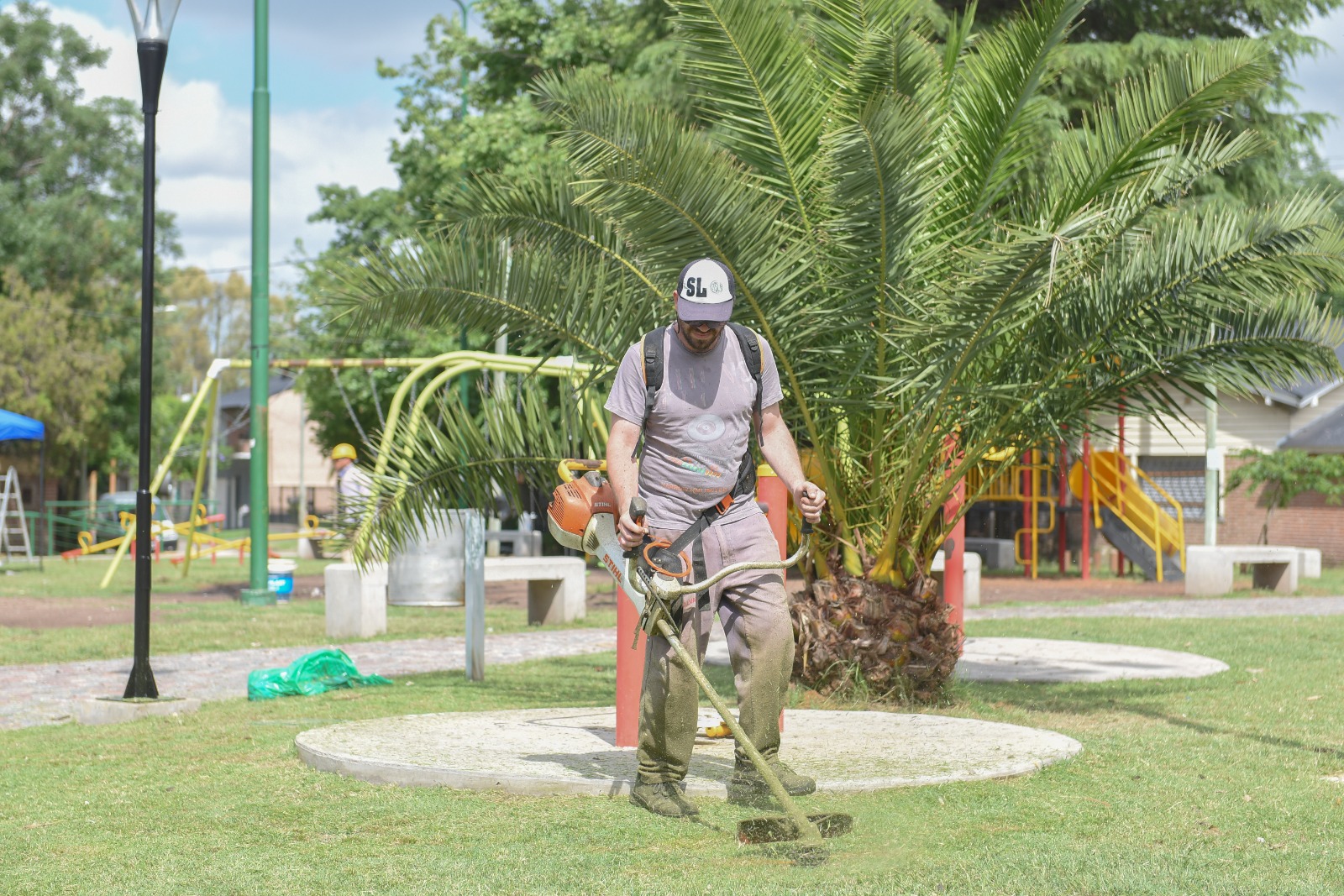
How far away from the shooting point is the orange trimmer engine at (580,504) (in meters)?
5.51

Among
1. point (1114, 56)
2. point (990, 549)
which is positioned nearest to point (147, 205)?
point (1114, 56)

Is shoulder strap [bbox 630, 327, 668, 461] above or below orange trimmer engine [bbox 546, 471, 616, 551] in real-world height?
above

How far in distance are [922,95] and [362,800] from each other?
4620 millimetres

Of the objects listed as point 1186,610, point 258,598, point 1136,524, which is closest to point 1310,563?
point 1136,524

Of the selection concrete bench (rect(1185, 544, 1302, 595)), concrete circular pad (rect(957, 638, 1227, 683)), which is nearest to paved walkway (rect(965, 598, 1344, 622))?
concrete bench (rect(1185, 544, 1302, 595))

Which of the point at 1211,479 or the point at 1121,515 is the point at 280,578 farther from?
the point at 1211,479

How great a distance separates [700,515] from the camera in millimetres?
5457

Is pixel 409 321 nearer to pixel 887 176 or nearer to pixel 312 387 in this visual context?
pixel 887 176

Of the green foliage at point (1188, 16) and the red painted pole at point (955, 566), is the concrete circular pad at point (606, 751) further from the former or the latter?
the green foliage at point (1188, 16)

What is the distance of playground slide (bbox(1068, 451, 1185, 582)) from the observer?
21.9m

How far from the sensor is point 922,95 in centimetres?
786

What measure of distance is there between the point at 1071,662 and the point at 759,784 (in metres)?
6.01

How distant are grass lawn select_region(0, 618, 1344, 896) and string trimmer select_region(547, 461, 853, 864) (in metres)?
0.10

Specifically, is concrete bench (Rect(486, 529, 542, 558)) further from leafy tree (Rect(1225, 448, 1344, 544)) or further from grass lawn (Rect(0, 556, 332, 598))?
leafy tree (Rect(1225, 448, 1344, 544))
